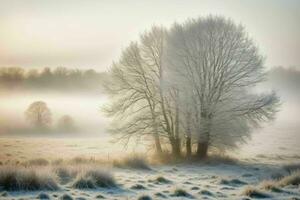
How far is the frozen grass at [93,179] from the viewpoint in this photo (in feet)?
50.8

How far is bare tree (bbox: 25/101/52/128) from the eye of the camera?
62.6 m

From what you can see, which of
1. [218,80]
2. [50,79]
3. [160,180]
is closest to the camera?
[160,180]

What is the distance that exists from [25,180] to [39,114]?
5003 cm

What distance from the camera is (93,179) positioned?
15891mm

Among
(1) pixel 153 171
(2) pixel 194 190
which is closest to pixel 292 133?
(1) pixel 153 171

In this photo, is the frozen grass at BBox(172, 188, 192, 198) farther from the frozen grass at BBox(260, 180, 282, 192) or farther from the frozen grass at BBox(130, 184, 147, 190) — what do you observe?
the frozen grass at BBox(260, 180, 282, 192)

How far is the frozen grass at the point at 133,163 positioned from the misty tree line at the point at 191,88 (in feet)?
15.9

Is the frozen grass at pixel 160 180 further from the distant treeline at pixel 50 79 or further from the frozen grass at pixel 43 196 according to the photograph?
the distant treeline at pixel 50 79

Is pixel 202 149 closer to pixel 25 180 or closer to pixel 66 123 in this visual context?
pixel 25 180

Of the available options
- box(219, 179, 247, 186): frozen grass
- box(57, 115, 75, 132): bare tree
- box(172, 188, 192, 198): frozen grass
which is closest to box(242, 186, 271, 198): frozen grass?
box(172, 188, 192, 198): frozen grass

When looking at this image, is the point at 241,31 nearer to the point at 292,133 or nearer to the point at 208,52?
the point at 208,52

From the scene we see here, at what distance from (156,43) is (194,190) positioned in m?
16.7

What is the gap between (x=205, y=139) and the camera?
29.4m

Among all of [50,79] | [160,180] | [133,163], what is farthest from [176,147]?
[50,79]
